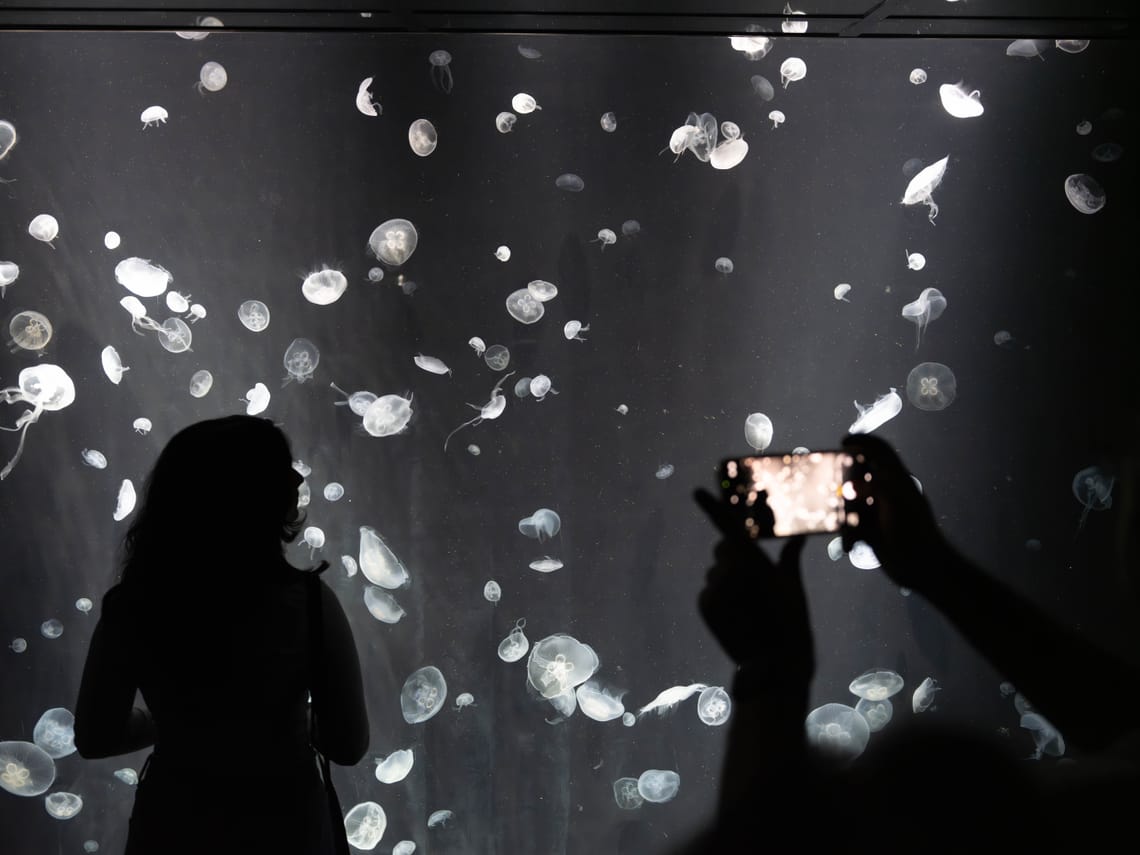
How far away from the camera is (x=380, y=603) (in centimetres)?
227

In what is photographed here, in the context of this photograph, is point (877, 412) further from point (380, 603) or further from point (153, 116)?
point (153, 116)

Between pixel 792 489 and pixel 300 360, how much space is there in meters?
1.47

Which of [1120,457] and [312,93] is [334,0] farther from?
[1120,457]

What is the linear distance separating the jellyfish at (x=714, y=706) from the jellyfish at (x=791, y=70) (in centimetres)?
182

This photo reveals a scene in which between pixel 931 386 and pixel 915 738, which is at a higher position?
pixel 931 386

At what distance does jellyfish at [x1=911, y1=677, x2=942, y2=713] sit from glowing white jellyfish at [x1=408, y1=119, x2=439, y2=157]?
2.22 meters

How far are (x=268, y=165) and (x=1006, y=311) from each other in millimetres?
2236

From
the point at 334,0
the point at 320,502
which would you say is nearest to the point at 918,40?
the point at 334,0

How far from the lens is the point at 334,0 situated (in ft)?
6.29

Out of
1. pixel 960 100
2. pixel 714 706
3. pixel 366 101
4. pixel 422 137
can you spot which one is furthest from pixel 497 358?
pixel 960 100

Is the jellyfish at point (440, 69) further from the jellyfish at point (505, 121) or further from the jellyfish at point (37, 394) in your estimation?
the jellyfish at point (37, 394)

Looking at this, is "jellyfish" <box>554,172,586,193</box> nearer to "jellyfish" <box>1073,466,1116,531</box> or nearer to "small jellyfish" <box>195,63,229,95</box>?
"small jellyfish" <box>195,63,229,95</box>

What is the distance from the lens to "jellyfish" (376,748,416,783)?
230 cm

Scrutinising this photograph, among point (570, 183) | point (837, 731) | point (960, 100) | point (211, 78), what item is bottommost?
point (837, 731)
